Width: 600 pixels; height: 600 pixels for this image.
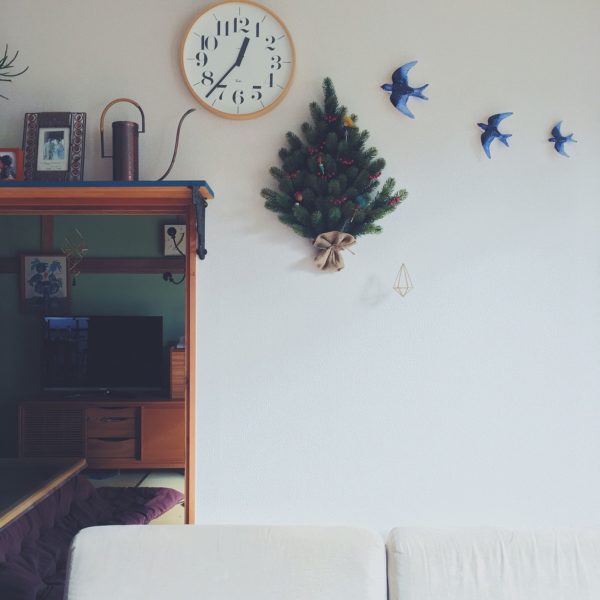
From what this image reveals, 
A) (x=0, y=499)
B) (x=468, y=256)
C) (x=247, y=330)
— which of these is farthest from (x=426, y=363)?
(x=0, y=499)

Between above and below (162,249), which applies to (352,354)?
below

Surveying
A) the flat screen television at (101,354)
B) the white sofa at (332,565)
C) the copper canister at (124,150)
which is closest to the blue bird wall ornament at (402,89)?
the copper canister at (124,150)

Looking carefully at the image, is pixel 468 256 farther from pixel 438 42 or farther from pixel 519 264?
pixel 438 42

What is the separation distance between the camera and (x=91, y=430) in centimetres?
250

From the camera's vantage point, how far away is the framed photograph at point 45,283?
242cm

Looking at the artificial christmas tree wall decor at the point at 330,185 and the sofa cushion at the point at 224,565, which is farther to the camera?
the artificial christmas tree wall decor at the point at 330,185

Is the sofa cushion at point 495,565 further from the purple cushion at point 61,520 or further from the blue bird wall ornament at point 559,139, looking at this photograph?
the blue bird wall ornament at point 559,139

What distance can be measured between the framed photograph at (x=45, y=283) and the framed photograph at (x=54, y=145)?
37cm

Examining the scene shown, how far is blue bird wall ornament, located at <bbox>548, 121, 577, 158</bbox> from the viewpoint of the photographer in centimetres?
226

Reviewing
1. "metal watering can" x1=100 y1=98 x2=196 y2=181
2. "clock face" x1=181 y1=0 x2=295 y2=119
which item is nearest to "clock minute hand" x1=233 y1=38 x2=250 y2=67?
"clock face" x1=181 y1=0 x2=295 y2=119

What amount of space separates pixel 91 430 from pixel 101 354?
1.02 feet

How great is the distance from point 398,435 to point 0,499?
159 cm

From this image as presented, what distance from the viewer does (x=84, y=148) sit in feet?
7.31

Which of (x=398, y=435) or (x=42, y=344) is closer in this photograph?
(x=398, y=435)
